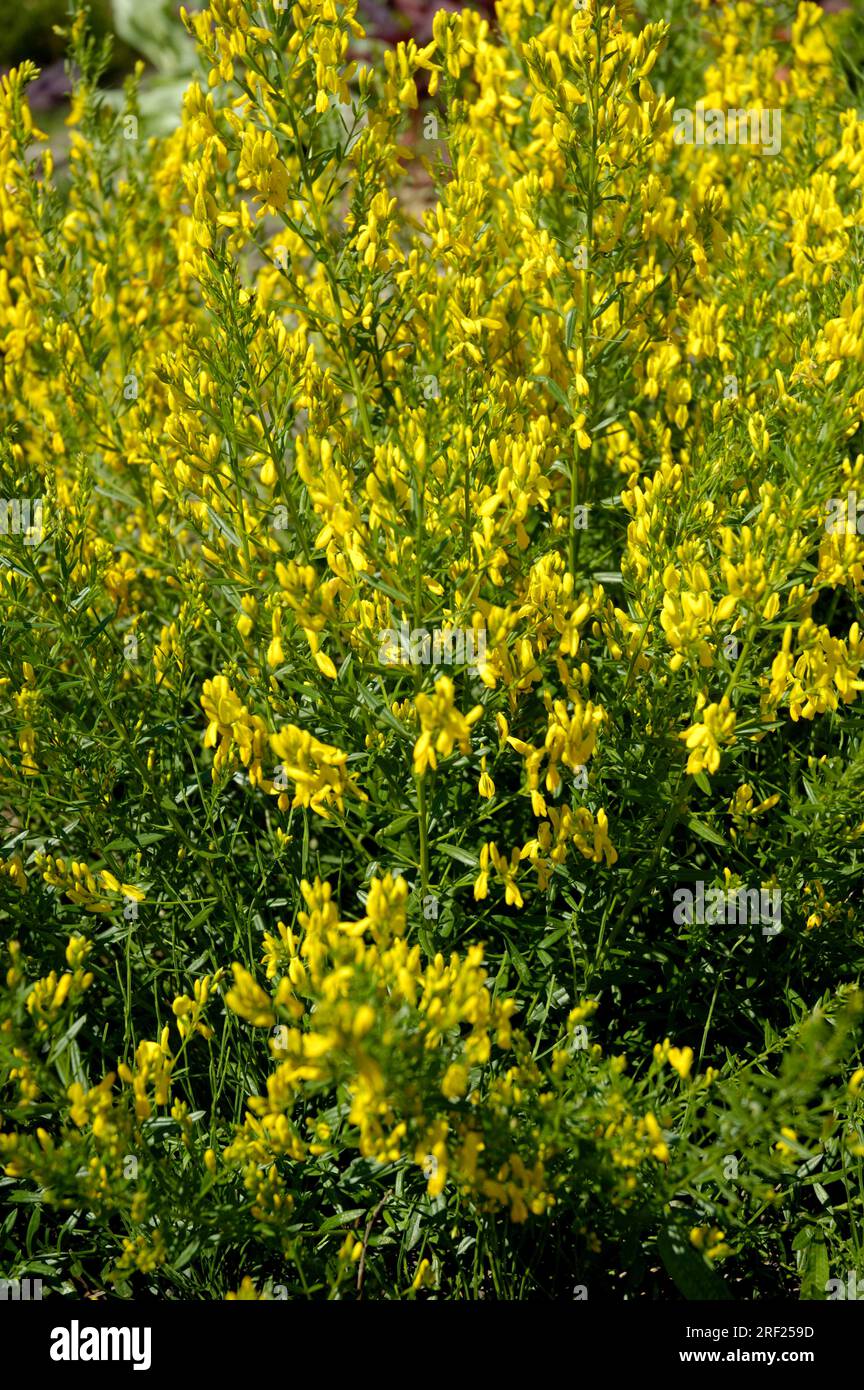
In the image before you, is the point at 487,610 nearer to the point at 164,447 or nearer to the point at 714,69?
the point at 164,447

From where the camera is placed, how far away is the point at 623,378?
306cm

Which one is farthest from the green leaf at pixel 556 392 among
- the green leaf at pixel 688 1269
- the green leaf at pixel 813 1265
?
the green leaf at pixel 813 1265

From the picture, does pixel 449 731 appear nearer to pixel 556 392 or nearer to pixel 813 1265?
pixel 556 392

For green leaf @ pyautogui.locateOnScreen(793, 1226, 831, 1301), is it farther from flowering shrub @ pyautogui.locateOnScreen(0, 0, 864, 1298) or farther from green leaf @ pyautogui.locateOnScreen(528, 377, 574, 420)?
green leaf @ pyautogui.locateOnScreen(528, 377, 574, 420)

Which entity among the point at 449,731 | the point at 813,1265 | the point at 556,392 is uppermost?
the point at 556,392

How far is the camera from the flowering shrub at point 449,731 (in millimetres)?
2262

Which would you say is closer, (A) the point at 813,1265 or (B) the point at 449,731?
(B) the point at 449,731

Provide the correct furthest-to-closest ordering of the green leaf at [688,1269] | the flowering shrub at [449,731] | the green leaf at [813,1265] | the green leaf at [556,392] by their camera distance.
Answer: the green leaf at [556,392], the green leaf at [813,1265], the green leaf at [688,1269], the flowering shrub at [449,731]

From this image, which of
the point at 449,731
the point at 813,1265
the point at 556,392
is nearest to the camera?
the point at 449,731

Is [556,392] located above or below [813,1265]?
above

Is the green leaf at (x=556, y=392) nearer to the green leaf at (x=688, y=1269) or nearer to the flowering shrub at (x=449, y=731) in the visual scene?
the flowering shrub at (x=449, y=731)

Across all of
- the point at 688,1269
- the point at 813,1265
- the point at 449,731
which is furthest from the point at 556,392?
the point at 813,1265

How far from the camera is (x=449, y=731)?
7.24 feet

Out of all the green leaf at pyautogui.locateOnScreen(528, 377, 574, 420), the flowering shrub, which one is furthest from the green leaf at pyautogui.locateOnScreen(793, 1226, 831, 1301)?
the green leaf at pyautogui.locateOnScreen(528, 377, 574, 420)
